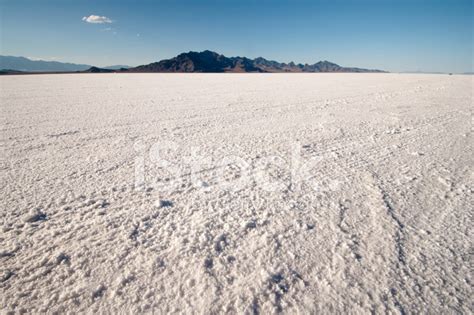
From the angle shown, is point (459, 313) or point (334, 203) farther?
point (334, 203)

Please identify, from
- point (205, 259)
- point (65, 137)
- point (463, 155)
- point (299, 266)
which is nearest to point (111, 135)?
point (65, 137)

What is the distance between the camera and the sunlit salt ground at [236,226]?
158cm

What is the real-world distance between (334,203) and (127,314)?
6.53ft

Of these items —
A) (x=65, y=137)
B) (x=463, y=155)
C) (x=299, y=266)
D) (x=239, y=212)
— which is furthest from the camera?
(x=65, y=137)

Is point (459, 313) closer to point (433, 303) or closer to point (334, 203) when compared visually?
point (433, 303)

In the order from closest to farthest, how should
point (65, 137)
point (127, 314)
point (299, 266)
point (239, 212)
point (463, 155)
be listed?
point (127, 314)
point (299, 266)
point (239, 212)
point (463, 155)
point (65, 137)

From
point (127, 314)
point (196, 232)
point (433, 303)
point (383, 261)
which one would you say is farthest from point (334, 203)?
point (127, 314)

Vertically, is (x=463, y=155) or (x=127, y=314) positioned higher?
(x=463, y=155)

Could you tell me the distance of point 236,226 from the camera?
2.22 m

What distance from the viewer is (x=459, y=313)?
149cm

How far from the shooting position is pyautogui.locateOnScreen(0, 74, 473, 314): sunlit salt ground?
1.58m

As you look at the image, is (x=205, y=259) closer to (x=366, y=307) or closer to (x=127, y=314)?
(x=127, y=314)

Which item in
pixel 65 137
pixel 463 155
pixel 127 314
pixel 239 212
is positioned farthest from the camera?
pixel 65 137

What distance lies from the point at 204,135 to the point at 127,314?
12.3 ft
